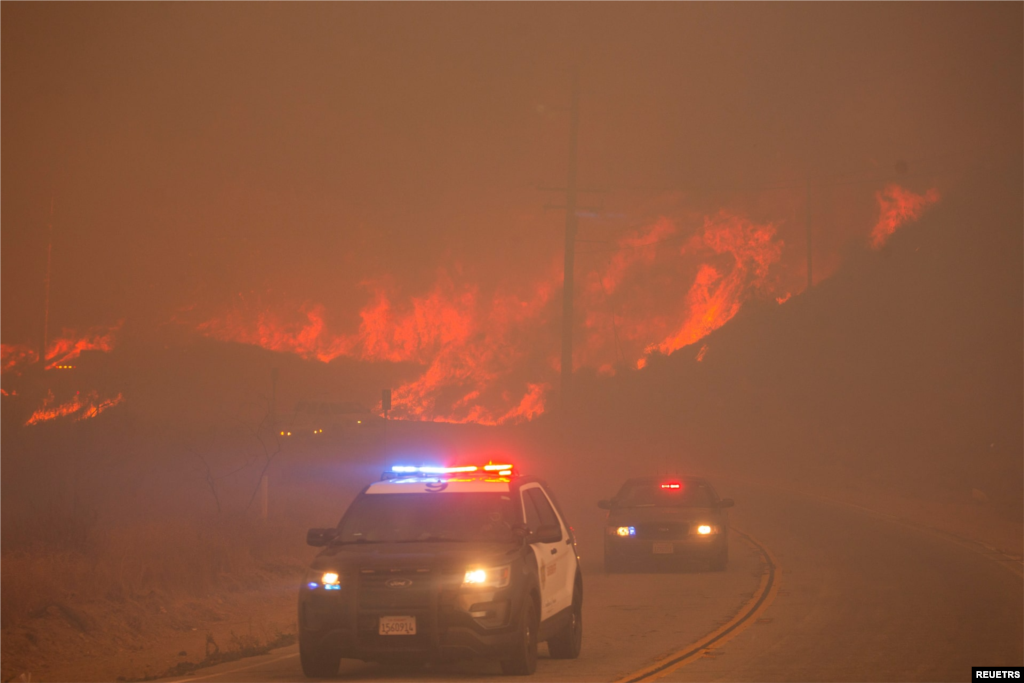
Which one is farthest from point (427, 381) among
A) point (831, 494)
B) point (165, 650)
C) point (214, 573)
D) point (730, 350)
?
point (165, 650)

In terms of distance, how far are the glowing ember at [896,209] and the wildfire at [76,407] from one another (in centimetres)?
4648

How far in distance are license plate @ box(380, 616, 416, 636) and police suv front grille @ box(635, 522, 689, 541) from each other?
33.7 feet

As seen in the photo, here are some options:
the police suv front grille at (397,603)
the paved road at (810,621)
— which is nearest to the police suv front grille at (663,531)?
the paved road at (810,621)

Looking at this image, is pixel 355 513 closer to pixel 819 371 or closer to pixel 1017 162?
pixel 819 371

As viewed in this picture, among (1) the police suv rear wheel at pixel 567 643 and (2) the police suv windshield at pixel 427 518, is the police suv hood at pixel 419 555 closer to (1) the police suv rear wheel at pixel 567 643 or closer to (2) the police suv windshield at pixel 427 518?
(2) the police suv windshield at pixel 427 518

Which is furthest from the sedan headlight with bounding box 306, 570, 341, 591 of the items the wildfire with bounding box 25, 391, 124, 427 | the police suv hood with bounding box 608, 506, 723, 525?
the wildfire with bounding box 25, 391, 124, 427

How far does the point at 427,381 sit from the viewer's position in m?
69.1

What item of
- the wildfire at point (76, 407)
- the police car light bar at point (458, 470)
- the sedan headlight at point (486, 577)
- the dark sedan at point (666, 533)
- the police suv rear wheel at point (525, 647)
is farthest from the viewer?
the wildfire at point (76, 407)

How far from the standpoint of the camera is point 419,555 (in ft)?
30.8

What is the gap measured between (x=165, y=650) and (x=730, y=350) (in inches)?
2112

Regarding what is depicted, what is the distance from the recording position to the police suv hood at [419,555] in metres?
9.24

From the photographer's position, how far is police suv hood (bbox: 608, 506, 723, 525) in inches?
734

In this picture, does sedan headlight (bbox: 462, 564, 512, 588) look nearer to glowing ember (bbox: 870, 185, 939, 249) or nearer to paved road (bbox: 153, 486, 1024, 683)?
paved road (bbox: 153, 486, 1024, 683)

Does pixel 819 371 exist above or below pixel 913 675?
above
